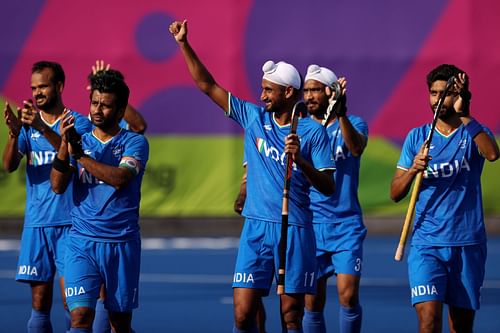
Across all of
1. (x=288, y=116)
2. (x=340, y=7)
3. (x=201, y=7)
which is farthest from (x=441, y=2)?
(x=288, y=116)

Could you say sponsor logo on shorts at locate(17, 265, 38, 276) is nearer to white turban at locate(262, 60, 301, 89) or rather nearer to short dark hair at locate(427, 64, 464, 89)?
white turban at locate(262, 60, 301, 89)

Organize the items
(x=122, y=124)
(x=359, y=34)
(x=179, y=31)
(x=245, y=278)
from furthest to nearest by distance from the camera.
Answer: (x=359, y=34) → (x=122, y=124) → (x=179, y=31) → (x=245, y=278)

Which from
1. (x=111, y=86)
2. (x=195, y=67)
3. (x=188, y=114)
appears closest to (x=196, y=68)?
(x=195, y=67)

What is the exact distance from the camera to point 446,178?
30.5 ft

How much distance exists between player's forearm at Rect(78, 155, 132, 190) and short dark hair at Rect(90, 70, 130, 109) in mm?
493

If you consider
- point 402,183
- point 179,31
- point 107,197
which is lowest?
point 107,197

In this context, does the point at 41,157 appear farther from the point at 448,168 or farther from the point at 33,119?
the point at 448,168

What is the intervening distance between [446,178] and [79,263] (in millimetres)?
2612

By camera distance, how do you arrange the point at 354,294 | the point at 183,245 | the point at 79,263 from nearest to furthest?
1. the point at 79,263
2. the point at 354,294
3. the point at 183,245

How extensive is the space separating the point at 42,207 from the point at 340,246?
7.92 feet

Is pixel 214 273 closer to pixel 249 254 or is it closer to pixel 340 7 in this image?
pixel 340 7

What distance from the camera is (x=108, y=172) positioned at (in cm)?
857

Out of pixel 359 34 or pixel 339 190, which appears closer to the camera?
pixel 339 190

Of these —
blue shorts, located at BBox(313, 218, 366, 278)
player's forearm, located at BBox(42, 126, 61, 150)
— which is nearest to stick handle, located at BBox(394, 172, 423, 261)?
blue shorts, located at BBox(313, 218, 366, 278)
